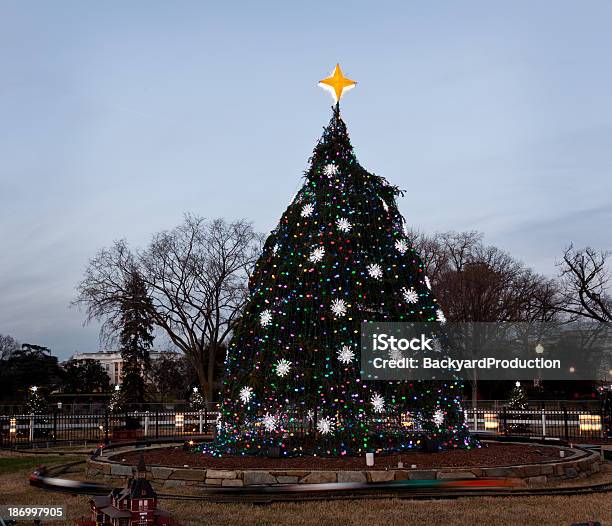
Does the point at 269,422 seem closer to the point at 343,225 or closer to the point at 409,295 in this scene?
the point at 409,295

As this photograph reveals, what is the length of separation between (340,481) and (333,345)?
282 cm

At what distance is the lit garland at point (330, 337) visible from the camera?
511 inches

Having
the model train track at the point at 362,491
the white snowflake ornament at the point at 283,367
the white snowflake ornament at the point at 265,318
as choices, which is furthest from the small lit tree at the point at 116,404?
the model train track at the point at 362,491

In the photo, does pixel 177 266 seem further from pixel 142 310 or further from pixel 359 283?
pixel 359 283

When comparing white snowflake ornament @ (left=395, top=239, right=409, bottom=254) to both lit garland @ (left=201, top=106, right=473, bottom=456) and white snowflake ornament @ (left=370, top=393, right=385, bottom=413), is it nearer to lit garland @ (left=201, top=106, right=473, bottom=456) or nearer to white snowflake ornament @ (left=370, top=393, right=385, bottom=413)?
lit garland @ (left=201, top=106, right=473, bottom=456)

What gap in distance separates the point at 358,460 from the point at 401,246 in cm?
439

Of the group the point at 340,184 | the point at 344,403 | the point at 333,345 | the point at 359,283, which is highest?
the point at 340,184

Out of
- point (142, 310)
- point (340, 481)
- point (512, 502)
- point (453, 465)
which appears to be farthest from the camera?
point (142, 310)

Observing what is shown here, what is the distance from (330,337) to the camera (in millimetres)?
13273

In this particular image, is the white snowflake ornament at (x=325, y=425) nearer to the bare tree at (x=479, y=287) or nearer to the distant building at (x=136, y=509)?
the distant building at (x=136, y=509)

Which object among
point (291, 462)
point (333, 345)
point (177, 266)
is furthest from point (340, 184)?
point (177, 266)

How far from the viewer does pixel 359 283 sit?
1352 cm

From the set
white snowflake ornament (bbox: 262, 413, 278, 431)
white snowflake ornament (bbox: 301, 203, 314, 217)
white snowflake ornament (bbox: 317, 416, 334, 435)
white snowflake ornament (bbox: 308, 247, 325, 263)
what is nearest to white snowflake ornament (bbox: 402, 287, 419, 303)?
white snowflake ornament (bbox: 308, 247, 325, 263)

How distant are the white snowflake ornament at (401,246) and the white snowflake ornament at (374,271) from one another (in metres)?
0.78
